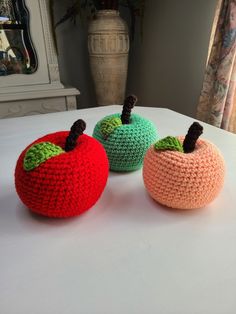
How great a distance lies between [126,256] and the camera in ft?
0.81

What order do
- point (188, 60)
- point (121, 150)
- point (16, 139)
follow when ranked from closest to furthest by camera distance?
point (121, 150)
point (16, 139)
point (188, 60)

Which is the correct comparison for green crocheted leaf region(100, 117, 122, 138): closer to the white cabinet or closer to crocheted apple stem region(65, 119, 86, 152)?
crocheted apple stem region(65, 119, 86, 152)

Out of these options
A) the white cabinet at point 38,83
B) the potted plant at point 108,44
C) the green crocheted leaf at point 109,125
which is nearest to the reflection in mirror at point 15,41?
the white cabinet at point 38,83

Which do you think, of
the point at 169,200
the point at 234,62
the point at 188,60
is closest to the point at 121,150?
the point at 169,200

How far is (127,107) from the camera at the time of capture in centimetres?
37

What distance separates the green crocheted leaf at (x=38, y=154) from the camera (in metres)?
0.26

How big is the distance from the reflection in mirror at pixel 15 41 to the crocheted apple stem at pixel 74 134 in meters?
1.15

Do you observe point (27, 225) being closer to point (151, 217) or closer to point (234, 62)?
point (151, 217)

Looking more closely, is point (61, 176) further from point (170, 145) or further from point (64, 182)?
point (170, 145)

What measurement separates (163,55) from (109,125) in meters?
1.16

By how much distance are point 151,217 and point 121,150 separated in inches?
4.2

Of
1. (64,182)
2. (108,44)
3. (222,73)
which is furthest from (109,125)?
(108,44)

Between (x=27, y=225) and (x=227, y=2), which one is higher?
(x=227, y=2)

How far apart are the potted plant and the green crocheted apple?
39.5 inches
